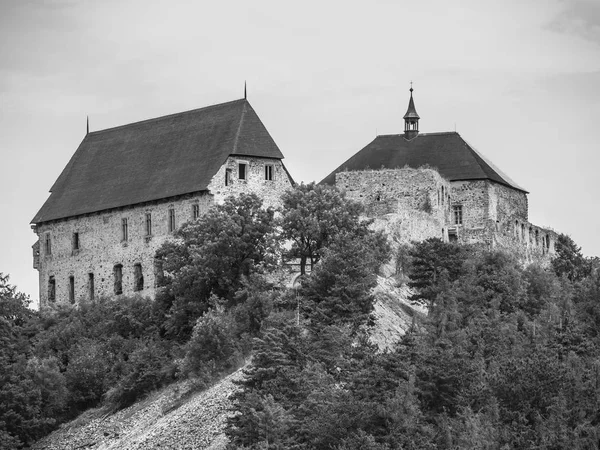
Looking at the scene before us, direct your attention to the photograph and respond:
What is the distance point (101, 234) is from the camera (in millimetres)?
104125

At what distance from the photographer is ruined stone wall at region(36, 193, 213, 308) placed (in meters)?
100

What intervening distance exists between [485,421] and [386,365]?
3.93m

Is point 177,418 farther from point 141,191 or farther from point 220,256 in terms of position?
point 141,191

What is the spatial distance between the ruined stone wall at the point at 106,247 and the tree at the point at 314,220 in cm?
843

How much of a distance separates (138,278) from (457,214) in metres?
15.6

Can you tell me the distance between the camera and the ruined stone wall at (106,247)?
3954 inches

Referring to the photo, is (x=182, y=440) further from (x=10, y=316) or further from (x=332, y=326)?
(x=10, y=316)

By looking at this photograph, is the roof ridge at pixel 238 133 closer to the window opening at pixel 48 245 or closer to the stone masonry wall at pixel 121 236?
the stone masonry wall at pixel 121 236

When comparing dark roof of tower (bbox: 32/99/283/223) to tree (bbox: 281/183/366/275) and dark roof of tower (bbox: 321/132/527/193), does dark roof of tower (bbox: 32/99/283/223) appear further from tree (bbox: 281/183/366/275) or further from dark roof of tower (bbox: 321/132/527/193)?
tree (bbox: 281/183/366/275)

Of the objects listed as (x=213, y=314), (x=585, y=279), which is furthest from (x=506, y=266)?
(x=213, y=314)

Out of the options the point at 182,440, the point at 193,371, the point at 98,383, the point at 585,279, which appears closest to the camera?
the point at 182,440

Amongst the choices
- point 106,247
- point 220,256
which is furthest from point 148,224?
point 220,256

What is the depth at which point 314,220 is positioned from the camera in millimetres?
90125

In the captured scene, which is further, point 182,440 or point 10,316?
point 10,316
